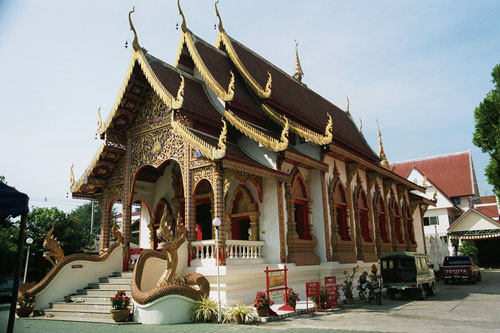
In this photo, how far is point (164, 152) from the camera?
11695 millimetres

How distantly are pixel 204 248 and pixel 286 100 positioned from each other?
6.63 m

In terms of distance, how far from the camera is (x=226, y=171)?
10320 mm

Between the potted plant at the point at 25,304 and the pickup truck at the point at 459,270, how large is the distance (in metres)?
15.5

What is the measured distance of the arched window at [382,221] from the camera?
61.2 ft

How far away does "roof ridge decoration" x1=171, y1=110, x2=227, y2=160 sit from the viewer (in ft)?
32.4

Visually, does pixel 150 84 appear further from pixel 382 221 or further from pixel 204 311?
pixel 382 221

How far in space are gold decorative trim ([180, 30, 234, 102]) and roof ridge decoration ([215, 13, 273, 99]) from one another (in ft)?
4.15

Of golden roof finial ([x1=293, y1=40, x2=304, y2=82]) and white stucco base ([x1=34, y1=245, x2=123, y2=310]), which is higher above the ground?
golden roof finial ([x1=293, y1=40, x2=304, y2=82])

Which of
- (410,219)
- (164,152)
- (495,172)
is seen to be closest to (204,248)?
(164,152)

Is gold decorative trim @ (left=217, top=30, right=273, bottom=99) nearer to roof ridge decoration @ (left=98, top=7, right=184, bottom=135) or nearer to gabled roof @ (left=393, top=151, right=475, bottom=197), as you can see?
roof ridge decoration @ (left=98, top=7, right=184, bottom=135)

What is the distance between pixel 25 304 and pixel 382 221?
565 inches

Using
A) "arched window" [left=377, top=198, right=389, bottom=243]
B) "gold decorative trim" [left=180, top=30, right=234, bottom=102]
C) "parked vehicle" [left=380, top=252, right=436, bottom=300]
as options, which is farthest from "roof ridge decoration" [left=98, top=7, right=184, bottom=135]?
"arched window" [left=377, top=198, right=389, bottom=243]

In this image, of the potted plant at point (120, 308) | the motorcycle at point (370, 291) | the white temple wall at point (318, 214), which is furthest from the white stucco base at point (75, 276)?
the motorcycle at point (370, 291)

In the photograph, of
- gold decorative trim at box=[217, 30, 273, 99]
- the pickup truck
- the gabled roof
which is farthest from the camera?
the gabled roof
